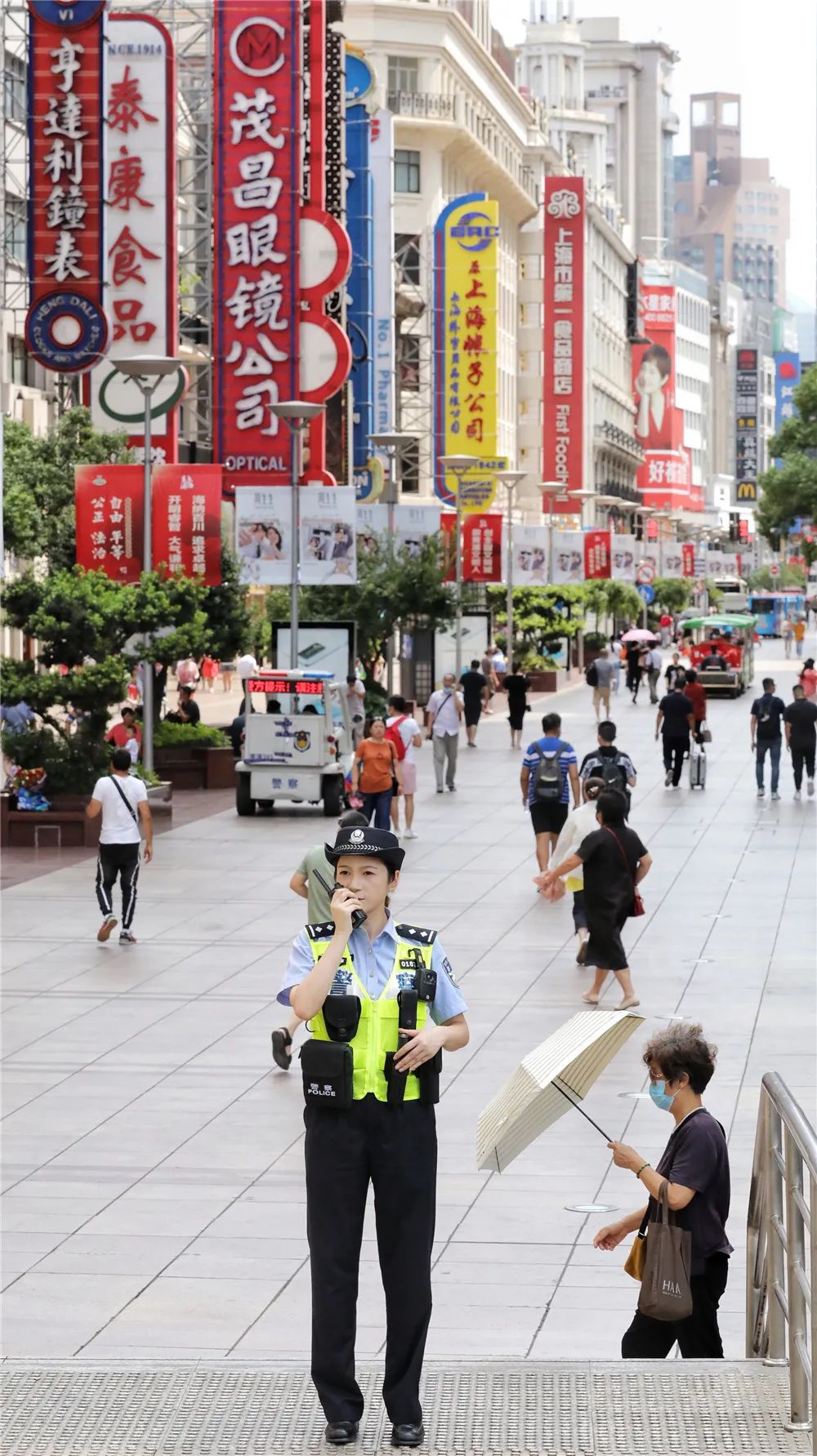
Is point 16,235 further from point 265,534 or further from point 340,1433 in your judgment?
point 340,1433

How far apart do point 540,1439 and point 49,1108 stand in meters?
6.48

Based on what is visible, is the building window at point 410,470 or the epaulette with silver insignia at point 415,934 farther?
the building window at point 410,470

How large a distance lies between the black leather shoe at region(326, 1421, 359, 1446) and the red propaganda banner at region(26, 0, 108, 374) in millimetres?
29225

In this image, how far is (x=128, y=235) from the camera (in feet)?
113

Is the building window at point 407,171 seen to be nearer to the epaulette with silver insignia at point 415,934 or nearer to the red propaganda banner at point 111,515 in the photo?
the red propaganda banner at point 111,515

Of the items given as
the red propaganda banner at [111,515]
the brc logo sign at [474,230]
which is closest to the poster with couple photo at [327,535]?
the red propaganda banner at [111,515]

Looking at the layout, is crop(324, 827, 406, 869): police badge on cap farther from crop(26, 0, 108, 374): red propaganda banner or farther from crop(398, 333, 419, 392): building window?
crop(398, 333, 419, 392): building window

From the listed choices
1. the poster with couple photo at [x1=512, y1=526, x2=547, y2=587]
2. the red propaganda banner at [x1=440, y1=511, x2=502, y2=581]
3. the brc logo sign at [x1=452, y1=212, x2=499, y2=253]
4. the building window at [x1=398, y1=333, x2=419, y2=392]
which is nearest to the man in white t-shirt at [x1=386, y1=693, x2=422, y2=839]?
the red propaganda banner at [x1=440, y1=511, x2=502, y2=581]

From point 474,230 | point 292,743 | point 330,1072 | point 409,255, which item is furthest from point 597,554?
point 330,1072

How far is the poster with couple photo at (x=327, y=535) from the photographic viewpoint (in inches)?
1271

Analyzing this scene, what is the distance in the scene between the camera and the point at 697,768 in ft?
104

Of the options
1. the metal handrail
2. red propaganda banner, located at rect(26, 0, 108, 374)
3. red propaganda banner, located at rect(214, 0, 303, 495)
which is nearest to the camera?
the metal handrail

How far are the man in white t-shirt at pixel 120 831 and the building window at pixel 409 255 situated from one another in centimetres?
6239

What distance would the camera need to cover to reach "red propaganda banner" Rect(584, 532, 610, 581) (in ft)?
220
